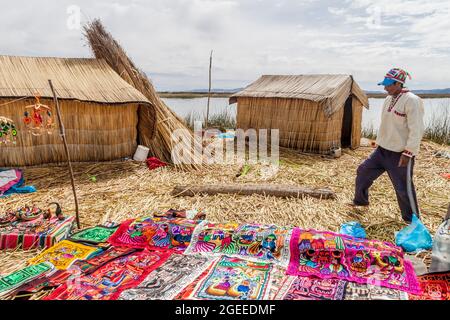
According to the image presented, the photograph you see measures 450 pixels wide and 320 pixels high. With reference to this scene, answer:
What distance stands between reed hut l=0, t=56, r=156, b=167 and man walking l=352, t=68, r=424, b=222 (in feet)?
12.8

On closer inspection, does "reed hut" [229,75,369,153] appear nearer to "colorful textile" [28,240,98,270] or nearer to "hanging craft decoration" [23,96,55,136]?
"hanging craft decoration" [23,96,55,136]

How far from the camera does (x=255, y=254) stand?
2.88 metres

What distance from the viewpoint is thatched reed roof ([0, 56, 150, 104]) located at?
537 cm

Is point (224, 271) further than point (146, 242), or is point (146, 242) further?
point (146, 242)

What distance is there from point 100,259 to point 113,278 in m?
0.33

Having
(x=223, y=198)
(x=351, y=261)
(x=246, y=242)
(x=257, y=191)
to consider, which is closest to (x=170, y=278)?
(x=246, y=242)

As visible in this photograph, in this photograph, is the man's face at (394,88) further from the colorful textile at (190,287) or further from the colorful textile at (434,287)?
the colorful textile at (190,287)

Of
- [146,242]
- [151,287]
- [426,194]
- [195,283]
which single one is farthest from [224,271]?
[426,194]

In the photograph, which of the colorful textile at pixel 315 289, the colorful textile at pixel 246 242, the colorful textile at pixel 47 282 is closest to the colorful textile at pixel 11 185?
the colorful textile at pixel 47 282

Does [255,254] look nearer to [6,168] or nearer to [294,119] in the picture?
[6,168]

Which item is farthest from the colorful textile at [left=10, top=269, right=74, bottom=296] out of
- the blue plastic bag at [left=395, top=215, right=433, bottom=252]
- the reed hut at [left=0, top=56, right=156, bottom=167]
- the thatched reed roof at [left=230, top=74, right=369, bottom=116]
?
the thatched reed roof at [left=230, top=74, right=369, bottom=116]

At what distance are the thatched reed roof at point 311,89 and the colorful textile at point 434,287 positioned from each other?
17.9 ft

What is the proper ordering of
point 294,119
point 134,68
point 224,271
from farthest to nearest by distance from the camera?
1. point 294,119
2. point 134,68
3. point 224,271
